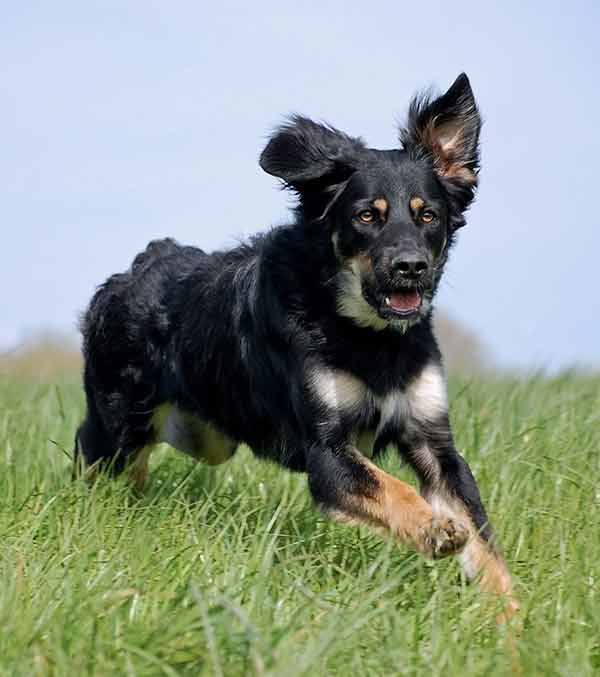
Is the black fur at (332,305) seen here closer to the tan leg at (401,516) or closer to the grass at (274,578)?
the tan leg at (401,516)

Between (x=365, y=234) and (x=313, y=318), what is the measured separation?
0.40 metres

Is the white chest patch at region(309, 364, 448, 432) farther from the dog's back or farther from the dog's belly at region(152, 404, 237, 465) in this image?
the dog's back

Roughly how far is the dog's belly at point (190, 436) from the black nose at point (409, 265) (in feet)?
5.47

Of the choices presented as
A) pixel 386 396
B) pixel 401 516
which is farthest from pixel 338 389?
pixel 401 516

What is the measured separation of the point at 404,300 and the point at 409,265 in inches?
6.9

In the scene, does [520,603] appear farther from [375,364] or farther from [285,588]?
[375,364]

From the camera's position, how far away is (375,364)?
182 inches

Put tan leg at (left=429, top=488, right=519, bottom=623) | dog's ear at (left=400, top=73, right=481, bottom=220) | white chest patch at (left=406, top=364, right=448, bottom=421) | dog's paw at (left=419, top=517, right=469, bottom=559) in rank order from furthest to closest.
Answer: dog's ear at (left=400, top=73, right=481, bottom=220) → white chest patch at (left=406, top=364, right=448, bottom=421) → dog's paw at (left=419, top=517, right=469, bottom=559) → tan leg at (left=429, top=488, right=519, bottom=623)

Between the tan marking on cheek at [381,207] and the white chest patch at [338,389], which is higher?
the tan marking on cheek at [381,207]

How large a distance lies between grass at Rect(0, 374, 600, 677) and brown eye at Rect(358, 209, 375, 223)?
127 cm

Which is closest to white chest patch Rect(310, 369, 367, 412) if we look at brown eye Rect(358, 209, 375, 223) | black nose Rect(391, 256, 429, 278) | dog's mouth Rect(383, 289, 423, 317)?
dog's mouth Rect(383, 289, 423, 317)

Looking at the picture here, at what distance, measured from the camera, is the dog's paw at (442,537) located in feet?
13.1

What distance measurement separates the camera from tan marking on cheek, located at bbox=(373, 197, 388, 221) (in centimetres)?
468

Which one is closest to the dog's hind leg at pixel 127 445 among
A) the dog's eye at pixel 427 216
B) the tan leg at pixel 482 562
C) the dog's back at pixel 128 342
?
the dog's back at pixel 128 342
